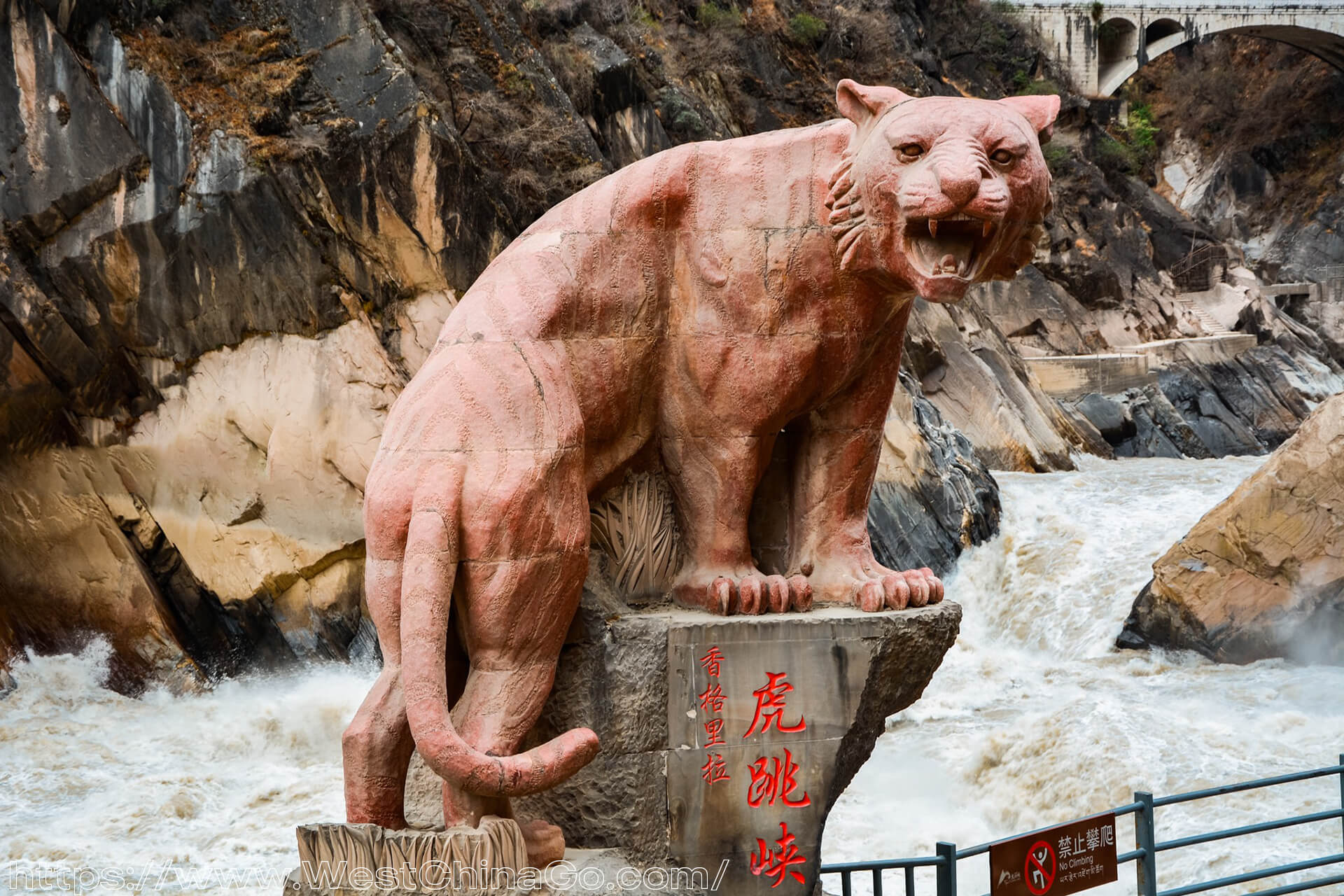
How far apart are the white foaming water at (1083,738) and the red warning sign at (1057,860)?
10.3ft

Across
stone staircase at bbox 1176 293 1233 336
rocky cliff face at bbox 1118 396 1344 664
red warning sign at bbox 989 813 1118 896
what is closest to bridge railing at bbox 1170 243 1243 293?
stone staircase at bbox 1176 293 1233 336

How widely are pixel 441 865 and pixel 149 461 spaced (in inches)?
Answer: 329

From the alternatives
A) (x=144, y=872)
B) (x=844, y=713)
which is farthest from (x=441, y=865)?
(x=144, y=872)

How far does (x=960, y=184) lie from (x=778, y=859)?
218cm

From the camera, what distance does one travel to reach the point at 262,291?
10.9 m

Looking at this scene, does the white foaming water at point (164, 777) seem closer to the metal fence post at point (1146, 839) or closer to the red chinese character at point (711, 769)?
the red chinese character at point (711, 769)

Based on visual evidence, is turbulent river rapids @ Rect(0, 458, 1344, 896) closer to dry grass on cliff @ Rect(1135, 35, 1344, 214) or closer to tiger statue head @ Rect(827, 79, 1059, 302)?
tiger statue head @ Rect(827, 79, 1059, 302)

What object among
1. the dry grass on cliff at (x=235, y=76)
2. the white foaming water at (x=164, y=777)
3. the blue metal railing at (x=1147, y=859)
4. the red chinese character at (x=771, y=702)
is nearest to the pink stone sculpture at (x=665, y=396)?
the red chinese character at (x=771, y=702)

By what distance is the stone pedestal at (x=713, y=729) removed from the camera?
4195mm

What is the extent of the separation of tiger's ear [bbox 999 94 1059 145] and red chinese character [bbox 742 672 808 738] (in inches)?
73.8

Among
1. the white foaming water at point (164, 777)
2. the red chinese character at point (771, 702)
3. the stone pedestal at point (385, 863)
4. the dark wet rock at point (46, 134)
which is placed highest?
the dark wet rock at point (46, 134)

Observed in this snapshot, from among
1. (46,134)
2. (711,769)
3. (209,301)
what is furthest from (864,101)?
(46,134)

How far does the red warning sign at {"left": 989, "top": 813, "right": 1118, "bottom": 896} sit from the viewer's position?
15.4 feet

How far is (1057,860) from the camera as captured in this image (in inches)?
192
